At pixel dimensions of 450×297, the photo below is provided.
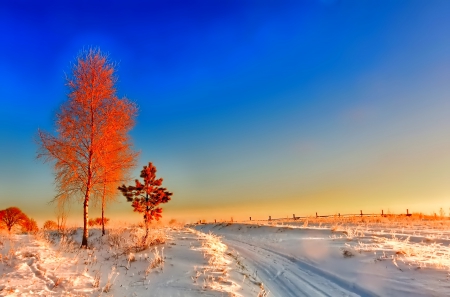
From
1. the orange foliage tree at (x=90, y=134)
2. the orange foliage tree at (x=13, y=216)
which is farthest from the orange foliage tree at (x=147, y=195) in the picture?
the orange foliage tree at (x=13, y=216)

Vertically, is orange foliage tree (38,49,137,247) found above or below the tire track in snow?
above

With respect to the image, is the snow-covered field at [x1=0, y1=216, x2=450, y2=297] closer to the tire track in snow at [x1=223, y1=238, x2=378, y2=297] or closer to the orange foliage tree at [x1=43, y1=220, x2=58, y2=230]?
the tire track in snow at [x1=223, y1=238, x2=378, y2=297]

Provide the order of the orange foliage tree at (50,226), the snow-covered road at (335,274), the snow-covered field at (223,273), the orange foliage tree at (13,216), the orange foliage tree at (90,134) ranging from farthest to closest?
the orange foliage tree at (13,216), the orange foliage tree at (50,226), the orange foliage tree at (90,134), the snow-covered road at (335,274), the snow-covered field at (223,273)

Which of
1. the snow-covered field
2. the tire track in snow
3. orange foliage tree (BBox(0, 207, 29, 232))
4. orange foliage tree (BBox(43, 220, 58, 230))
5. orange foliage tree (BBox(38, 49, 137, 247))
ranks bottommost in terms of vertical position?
the tire track in snow

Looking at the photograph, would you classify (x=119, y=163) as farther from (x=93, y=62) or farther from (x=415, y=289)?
(x=415, y=289)

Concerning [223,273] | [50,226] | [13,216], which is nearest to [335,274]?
[223,273]

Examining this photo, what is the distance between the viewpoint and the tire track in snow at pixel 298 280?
8984 mm

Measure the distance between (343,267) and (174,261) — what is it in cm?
591

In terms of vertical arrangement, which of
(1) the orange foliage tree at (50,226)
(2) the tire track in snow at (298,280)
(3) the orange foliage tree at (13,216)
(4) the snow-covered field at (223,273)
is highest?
(3) the orange foliage tree at (13,216)

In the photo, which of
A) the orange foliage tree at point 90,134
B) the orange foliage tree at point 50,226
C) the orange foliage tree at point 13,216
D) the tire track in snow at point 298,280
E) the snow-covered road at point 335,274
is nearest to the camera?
the snow-covered road at point 335,274

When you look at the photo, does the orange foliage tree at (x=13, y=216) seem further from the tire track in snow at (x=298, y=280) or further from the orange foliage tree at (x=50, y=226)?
the tire track in snow at (x=298, y=280)

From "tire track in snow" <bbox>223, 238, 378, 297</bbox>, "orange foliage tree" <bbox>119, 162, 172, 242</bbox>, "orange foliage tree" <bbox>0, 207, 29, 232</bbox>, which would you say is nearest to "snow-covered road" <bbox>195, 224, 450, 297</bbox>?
"tire track in snow" <bbox>223, 238, 378, 297</bbox>

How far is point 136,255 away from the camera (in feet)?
41.0

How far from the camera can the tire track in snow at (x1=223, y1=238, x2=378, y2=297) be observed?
8.98 metres
